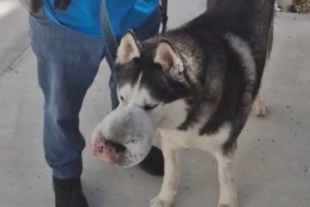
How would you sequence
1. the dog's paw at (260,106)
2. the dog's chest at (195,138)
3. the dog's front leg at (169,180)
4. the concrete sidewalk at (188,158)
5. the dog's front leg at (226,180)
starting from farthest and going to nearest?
the dog's paw at (260,106)
the concrete sidewalk at (188,158)
the dog's front leg at (169,180)
the dog's front leg at (226,180)
the dog's chest at (195,138)

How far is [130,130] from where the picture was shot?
2225mm

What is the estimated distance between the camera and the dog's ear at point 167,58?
222 centimetres

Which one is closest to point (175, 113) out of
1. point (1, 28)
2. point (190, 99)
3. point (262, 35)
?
point (190, 99)

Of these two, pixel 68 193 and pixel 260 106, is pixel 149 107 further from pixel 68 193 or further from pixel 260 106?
pixel 260 106

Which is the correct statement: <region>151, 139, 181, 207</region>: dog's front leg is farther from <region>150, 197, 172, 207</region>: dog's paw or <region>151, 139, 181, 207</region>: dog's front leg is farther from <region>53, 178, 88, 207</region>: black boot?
<region>53, 178, 88, 207</region>: black boot

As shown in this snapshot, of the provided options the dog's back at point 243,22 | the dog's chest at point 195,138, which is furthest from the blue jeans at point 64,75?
the dog's chest at point 195,138

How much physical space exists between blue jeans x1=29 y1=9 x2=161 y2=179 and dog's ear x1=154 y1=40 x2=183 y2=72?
1.34 feet

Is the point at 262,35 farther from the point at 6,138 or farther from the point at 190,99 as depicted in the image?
the point at 6,138

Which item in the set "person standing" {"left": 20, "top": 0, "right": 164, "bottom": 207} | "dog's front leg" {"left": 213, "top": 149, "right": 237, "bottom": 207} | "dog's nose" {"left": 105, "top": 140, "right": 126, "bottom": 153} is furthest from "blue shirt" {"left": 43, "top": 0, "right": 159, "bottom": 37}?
"dog's front leg" {"left": 213, "top": 149, "right": 237, "bottom": 207}

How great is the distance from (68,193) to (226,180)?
685 mm

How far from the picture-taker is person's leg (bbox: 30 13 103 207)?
8.38 feet

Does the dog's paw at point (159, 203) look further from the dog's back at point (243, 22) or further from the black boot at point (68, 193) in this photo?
the dog's back at point (243, 22)

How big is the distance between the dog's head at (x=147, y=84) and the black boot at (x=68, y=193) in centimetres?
71

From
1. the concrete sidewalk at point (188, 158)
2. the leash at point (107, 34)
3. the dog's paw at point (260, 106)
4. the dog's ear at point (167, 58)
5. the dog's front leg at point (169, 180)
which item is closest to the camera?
the dog's ear at point (167, 58)
